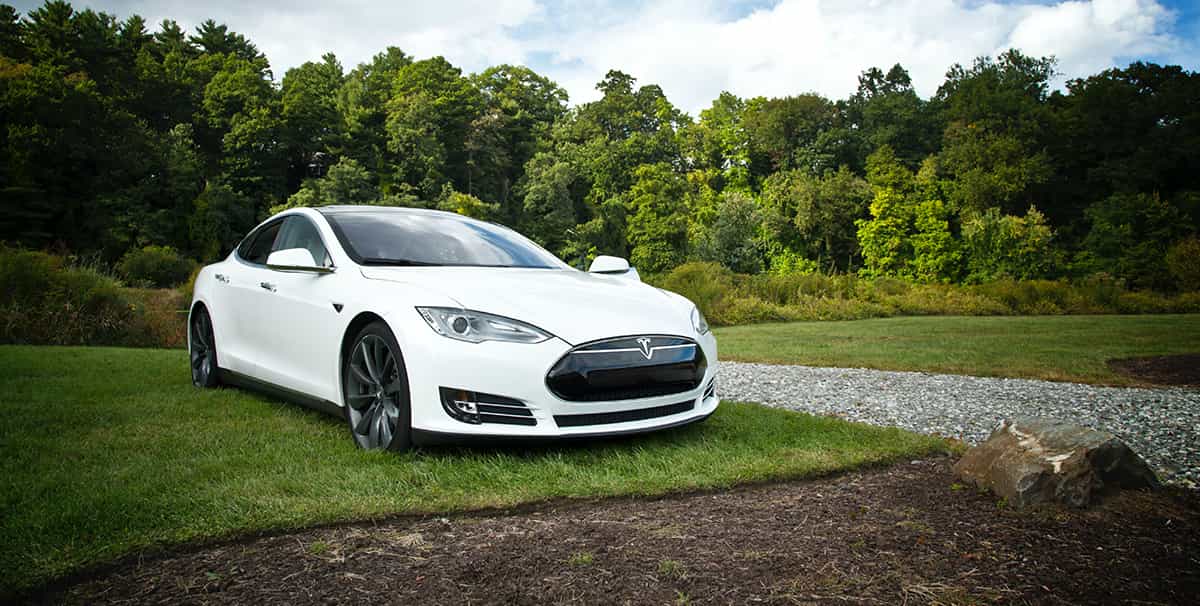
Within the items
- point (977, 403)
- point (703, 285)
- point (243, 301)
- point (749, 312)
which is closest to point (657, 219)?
point (703, 285)

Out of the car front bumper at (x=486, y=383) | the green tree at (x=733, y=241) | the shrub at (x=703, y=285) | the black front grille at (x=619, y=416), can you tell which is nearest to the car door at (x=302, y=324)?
the car front bumper at (x=486, y=383)

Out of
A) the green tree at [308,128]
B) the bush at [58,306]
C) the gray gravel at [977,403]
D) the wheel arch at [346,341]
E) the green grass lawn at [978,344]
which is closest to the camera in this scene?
the wheel arch at [346,341]

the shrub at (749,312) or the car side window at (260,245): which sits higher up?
the car side window at (260,245)

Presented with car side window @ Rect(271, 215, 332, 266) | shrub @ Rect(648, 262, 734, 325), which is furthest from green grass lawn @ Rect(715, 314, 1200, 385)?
car side window @ Rect(271, 215, 332, 266)

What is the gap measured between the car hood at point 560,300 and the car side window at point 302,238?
696mm

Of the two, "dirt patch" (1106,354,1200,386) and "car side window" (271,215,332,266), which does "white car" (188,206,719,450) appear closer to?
"car side window" (271,215,332,266)

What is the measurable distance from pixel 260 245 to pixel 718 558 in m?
4.49

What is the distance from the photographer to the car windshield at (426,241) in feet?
15.4

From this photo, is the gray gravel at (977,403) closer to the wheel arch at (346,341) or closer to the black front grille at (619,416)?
the black front grille at (619,416)

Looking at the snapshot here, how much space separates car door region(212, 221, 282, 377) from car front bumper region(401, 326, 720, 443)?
2029 millimetres

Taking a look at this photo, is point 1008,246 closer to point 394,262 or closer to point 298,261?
point 394,262

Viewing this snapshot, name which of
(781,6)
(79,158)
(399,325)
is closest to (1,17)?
(79,158)

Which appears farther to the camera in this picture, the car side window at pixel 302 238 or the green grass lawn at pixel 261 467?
the car side window at pixel 302 238

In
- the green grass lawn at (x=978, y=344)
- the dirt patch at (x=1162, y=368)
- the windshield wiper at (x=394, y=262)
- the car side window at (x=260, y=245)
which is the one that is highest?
the car side window at (x=260, y=245)
